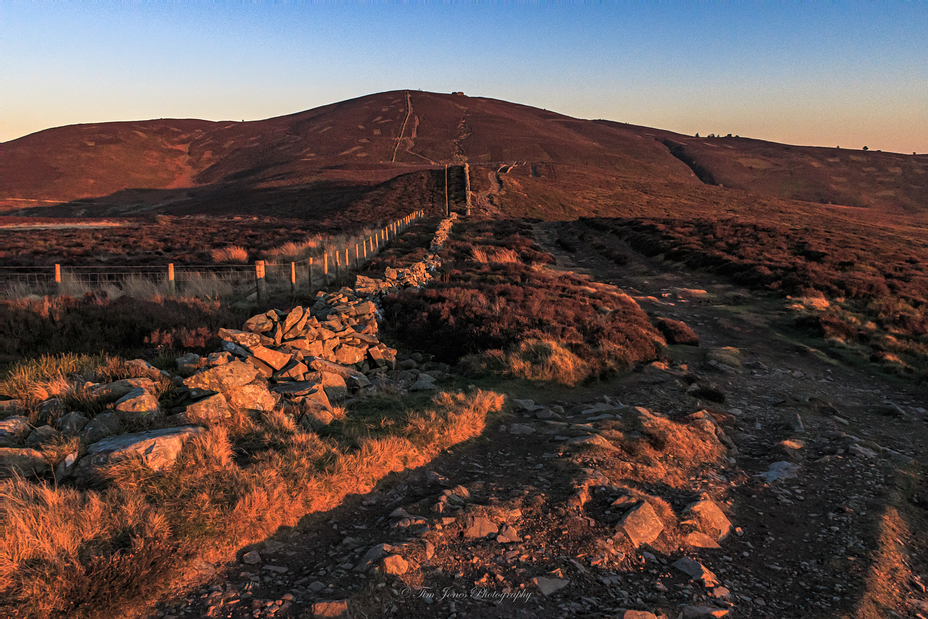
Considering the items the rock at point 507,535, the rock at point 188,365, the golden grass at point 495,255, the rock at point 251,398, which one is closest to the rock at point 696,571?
the rock at point 507,535

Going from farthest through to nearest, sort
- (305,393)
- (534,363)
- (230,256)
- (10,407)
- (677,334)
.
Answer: (230,256) → (677,334) → (534,363) → (305,393) → (10,407)

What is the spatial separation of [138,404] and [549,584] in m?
4.27

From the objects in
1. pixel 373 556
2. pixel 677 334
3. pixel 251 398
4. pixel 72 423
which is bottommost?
pixel 677 334

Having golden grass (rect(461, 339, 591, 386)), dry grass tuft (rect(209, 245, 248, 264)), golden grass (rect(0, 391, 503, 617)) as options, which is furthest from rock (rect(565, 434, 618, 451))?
dry grass tuft (rect(209, 245, 248, 264))

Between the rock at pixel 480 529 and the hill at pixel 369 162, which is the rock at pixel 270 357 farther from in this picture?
the hill at pixel 369 162

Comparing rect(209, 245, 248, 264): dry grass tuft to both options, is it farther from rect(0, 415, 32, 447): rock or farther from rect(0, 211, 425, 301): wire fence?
rect(0, 415, 32, 447): rock

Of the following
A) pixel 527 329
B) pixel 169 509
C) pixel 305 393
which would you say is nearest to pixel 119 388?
pixel 305 393

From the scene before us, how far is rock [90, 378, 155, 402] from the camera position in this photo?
5.08m

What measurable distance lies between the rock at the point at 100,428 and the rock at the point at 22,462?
1.32ft

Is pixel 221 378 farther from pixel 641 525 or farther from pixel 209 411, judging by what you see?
pixel 641 525

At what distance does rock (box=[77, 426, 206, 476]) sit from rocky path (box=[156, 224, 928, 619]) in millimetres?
1243

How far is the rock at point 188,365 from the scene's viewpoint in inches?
230

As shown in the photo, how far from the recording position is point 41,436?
4324 mm

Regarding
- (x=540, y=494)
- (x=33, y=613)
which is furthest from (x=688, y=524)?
(x=33, y=613)
